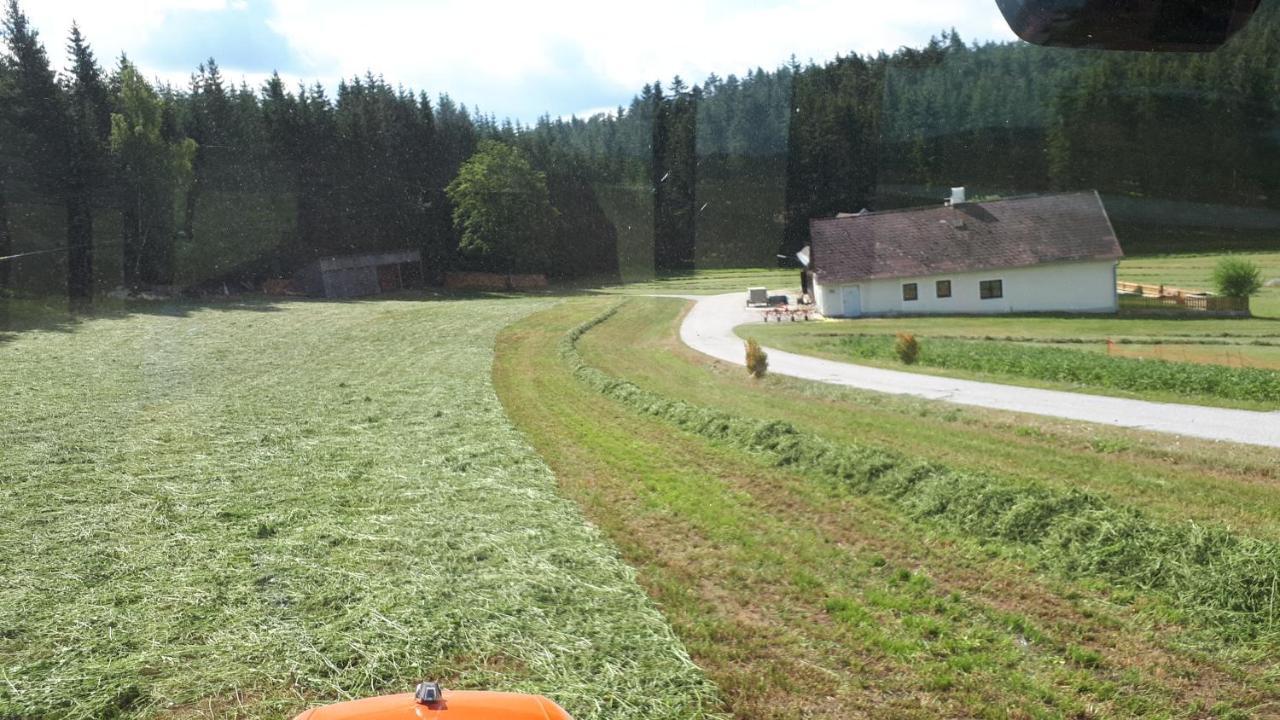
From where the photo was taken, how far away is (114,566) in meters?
7.38

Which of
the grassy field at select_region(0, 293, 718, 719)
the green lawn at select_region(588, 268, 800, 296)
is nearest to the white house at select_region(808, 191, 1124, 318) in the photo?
the green lawn at select_region(588, 268, 800, 296)

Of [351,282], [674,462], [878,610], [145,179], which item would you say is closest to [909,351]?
[674,462]

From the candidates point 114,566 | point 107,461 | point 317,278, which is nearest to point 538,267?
point 317,278

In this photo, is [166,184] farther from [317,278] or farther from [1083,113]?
[1083,113]

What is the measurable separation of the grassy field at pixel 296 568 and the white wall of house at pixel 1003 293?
2416 cm

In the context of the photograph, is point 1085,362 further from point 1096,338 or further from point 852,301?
point 852,301

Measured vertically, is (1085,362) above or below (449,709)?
below

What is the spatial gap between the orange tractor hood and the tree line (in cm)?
3579

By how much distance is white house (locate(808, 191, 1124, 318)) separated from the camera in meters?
36.5

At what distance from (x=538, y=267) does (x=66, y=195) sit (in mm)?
28466

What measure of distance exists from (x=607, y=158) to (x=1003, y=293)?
111 ft

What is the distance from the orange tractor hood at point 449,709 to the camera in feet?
10.1

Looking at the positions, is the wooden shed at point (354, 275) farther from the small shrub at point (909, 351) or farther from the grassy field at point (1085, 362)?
the small shrub at point (909, 351)

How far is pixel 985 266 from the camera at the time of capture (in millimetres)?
36656
